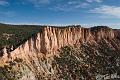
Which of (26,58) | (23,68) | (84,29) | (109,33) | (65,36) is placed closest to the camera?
(23,68)

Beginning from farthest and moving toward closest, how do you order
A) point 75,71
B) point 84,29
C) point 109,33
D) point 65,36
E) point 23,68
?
point 109,33, point 84,29, point 65,36, point 75,71, point 23,68

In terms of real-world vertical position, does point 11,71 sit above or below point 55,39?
below

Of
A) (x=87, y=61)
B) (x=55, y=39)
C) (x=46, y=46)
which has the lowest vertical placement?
(x=87, y=61)

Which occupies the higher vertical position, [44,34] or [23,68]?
[44,34]

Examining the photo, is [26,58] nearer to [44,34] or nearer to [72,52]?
[44,34]

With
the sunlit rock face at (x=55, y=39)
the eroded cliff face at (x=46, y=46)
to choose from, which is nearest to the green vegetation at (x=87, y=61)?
the eroded cliff face at (x=46, y=46)

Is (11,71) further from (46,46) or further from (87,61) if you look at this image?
(87,61)

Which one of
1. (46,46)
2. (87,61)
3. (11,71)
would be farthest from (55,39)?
(11,71)

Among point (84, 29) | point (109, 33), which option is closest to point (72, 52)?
point (84, 29)
